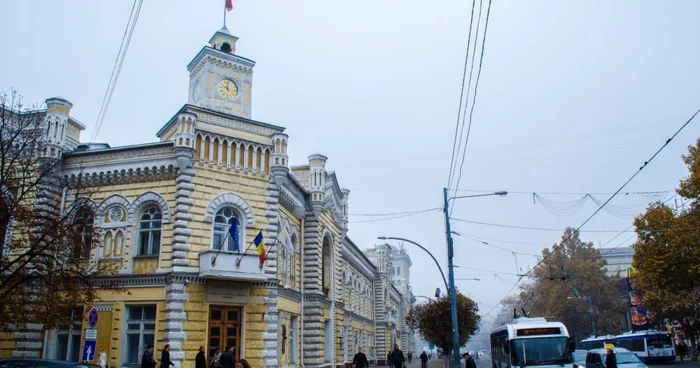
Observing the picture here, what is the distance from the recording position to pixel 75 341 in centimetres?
2552

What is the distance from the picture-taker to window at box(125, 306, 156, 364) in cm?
2461

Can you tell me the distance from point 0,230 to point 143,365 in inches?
257

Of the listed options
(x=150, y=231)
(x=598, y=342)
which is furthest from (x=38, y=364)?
(x=598, y=342)

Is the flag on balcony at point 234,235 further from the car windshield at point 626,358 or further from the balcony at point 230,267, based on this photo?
the car windshield at point 626,358

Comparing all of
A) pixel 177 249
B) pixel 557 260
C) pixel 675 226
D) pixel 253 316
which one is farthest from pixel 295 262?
pixel 557 260

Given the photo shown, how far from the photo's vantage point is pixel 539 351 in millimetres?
21672

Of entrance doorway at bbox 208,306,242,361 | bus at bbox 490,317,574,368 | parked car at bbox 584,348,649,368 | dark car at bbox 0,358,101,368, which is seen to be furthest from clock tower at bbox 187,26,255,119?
parked car at bbox 584,348,649,368

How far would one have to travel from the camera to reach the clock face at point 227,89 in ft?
98.3

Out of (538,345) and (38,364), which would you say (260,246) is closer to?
(538,345)

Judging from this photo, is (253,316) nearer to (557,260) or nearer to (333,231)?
(333,231)

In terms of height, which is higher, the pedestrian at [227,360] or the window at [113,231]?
the window at [113,231]

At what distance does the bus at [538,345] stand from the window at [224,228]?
1230 cm

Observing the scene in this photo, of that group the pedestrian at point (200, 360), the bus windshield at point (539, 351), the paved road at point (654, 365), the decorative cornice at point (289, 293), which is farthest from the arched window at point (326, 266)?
the paved road at point (654, 365)

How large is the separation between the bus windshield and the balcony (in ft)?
35.8
